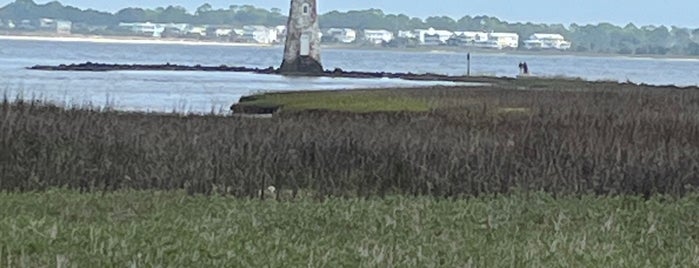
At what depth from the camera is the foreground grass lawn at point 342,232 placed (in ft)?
32.9

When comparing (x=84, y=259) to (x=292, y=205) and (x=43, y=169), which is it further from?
(x=43, y=169)

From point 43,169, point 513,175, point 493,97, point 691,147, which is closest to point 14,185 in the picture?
point 43,169

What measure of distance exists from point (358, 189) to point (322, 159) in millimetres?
1355

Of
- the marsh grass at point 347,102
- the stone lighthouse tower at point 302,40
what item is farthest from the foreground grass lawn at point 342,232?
the stone lighthouse tower at point 302,40

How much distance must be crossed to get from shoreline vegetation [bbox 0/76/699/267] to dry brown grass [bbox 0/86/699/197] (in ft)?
0.11

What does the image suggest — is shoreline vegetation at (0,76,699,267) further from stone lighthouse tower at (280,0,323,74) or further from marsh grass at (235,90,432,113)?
stone lighthouse tower at (280,0,323,74)

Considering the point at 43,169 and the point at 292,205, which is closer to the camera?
the point at 292,205

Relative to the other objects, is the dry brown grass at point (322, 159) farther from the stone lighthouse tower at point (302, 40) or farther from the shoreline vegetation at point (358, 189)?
the stone lighthouse tower at point (302, 40)

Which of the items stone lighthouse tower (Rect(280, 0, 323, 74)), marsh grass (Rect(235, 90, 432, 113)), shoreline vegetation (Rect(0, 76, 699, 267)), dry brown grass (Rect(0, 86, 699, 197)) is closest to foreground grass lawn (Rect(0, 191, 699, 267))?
shoreline vegetation (Rect(0, 76, 699, 267))

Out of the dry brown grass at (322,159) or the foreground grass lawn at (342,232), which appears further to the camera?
the dry brown grass at (322,159)

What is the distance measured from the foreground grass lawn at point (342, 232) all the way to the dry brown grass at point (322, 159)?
2459 millimetres

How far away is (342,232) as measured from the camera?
11.9 meters

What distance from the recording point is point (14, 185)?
56.3 ft

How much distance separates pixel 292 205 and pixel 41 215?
2.41 m
